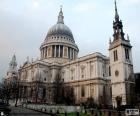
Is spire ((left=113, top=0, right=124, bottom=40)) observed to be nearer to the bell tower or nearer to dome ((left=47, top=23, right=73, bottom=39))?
the bell tower

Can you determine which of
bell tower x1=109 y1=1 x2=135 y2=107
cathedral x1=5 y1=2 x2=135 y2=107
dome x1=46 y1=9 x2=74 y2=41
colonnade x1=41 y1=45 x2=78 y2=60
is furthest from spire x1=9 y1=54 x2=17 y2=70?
bell tower x1=109 y1=1 x2=135 y2=107

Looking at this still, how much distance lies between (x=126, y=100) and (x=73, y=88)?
2799 centimetres

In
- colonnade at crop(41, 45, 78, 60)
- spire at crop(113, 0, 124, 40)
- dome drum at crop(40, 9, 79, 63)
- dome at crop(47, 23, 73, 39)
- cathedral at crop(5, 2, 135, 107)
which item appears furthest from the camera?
dome at crop(47, 23, 73, 39)

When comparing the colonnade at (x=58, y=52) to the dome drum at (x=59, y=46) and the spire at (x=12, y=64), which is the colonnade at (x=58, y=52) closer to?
Answer: the dome drum at (x=59, y=46)

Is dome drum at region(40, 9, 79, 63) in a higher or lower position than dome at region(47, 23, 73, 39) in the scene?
lower

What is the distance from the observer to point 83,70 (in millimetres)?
76000

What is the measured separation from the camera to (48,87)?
265ft

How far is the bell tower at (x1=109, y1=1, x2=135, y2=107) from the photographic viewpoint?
52.4m

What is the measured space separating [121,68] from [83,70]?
22.8m

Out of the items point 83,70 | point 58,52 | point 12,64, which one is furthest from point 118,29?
point 12,64

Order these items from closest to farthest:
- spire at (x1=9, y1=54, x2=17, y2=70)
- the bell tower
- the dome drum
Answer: the bell tower → the dome drum → spire at (x1=9, y1=54, x2=17, y2=70)

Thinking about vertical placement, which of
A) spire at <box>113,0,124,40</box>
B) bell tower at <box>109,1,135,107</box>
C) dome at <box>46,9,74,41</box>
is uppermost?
dome at <box>46,9,74,41</box>

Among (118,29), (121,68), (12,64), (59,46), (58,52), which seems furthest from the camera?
(12,64)

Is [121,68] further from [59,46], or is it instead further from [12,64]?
[12,64]
